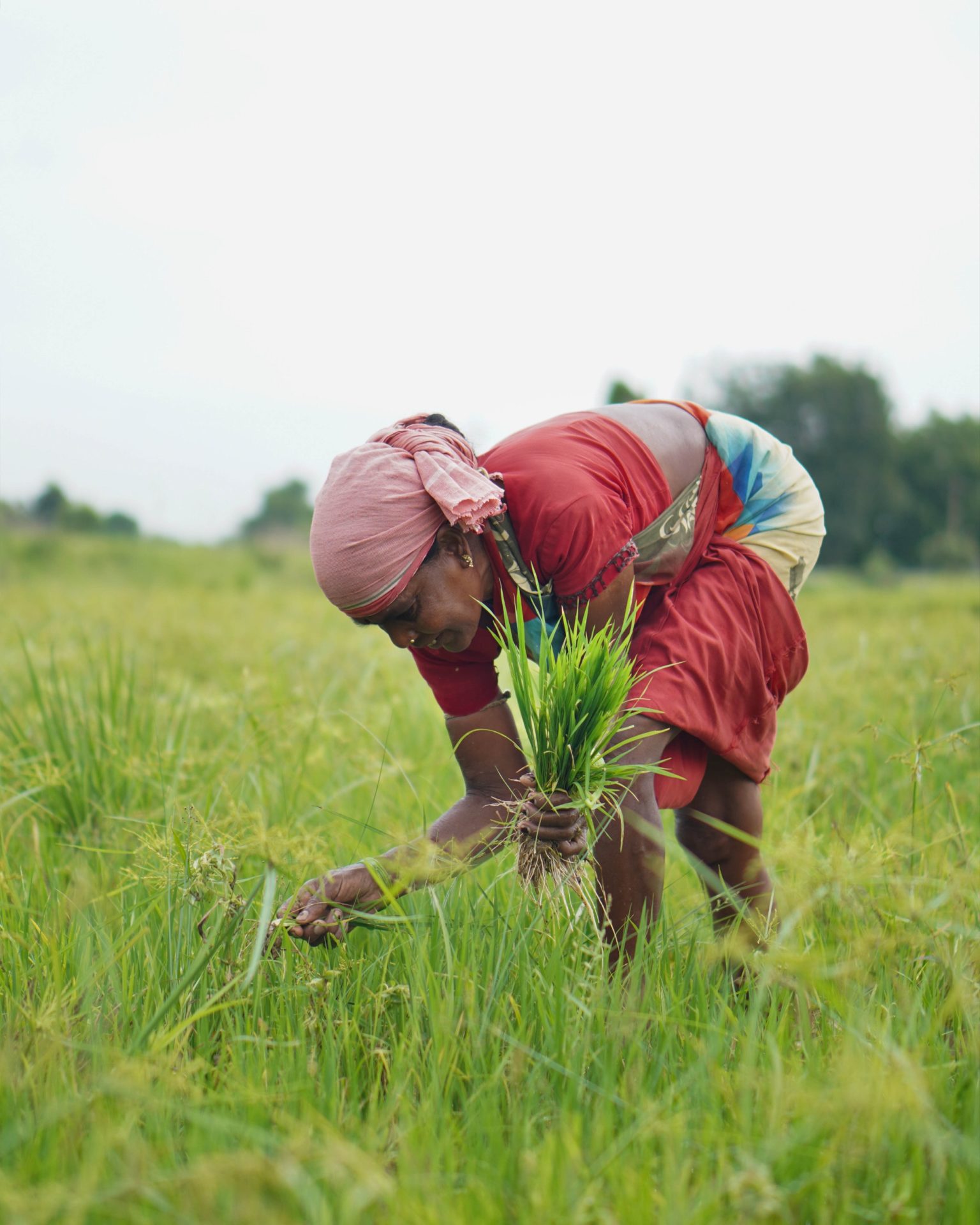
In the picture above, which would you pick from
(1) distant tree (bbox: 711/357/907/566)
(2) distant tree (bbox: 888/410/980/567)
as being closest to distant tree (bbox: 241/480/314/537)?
(1) distant tree (bbox: 711/357/907/566)

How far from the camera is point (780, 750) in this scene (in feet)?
11.7

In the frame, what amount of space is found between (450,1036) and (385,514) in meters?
0.95

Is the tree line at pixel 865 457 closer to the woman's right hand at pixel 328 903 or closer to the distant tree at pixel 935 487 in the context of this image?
the distant tree at pixel 935 487

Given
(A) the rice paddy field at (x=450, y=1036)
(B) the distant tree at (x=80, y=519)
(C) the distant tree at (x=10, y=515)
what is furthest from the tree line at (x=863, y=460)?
(A) the rice paddy field at (x=450, y=1036)

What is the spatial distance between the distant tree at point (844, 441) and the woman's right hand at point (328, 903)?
44638 mm

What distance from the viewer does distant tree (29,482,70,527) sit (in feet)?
57.7

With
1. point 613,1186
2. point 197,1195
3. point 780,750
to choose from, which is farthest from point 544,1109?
point 780,750

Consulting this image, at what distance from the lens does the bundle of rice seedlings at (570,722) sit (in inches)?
70.0

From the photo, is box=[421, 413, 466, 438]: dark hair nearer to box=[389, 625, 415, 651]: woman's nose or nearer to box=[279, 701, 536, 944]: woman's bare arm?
box=[389, 625, 415, 651]: woman's nose

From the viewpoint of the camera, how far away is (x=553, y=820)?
1.85 m

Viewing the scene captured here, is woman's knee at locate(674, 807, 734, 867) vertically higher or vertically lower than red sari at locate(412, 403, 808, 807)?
lower

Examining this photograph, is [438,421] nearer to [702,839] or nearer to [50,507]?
[702,839]

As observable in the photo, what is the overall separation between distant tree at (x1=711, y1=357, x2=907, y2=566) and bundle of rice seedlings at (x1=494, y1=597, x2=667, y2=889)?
4449 cm

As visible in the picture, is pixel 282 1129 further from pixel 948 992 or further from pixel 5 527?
pixel 5 527
